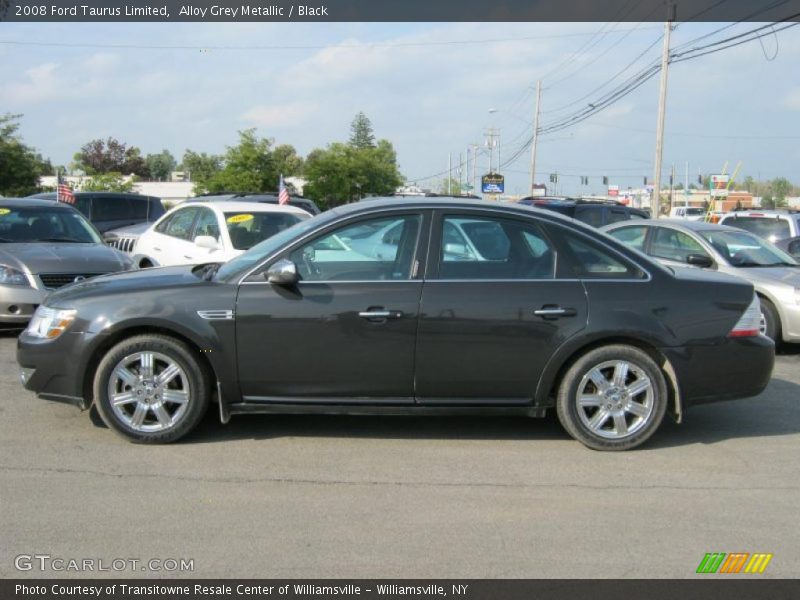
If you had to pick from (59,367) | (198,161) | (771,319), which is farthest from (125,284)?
(198,161)

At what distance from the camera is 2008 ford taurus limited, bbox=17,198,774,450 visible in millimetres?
5246

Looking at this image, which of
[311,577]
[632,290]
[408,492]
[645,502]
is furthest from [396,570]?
[632,290]

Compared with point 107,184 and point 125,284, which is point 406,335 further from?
point 107,184

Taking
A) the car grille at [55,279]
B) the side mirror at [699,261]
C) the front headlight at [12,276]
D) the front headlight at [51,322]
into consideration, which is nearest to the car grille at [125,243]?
the car grille at [55,279]

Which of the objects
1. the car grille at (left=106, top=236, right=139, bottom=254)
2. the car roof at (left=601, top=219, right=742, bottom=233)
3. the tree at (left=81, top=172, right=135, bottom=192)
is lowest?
the car grille at (left=106, top=236, right=139, bottom=254)

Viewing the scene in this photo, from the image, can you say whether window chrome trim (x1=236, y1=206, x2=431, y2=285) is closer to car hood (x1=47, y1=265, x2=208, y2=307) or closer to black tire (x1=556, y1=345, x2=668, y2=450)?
car hood (x1=47, y1=265, x2=208, y2=307)

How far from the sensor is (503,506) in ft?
14.7

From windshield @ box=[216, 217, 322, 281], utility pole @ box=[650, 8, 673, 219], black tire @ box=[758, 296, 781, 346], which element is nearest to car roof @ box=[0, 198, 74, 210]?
windshield @ box=[216, 217, 322, 281]

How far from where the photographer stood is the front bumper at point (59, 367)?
5.27 m

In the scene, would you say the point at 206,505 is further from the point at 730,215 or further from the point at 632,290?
the point at 730,215

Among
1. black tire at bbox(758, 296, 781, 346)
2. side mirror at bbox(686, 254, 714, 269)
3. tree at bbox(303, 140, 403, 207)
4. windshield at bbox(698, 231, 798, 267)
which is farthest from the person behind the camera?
tree at bbox(303, 140, 403, 207)

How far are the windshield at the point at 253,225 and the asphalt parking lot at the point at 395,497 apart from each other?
160 inches

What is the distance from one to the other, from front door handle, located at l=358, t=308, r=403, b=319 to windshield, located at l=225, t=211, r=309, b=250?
4826 mm

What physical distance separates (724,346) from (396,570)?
9.89ft
